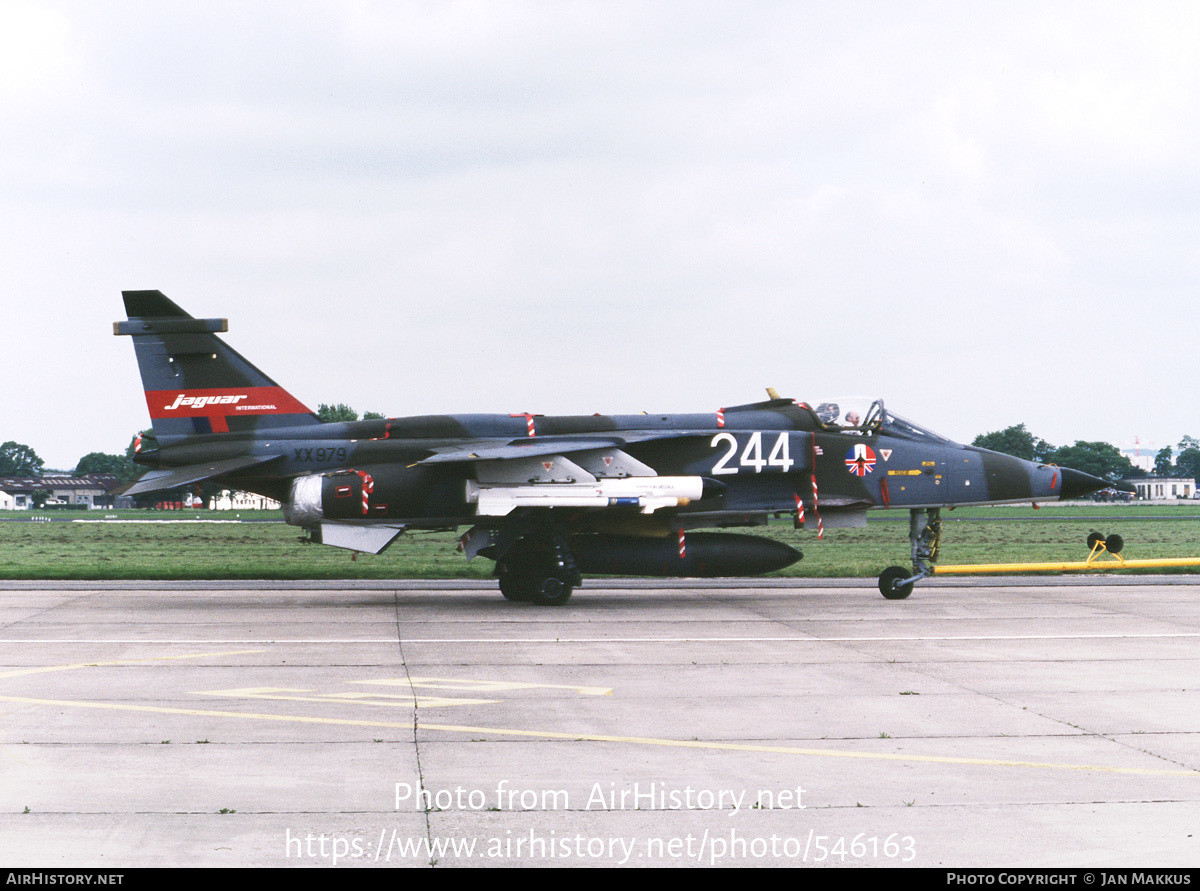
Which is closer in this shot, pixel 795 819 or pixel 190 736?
pixel 795 819

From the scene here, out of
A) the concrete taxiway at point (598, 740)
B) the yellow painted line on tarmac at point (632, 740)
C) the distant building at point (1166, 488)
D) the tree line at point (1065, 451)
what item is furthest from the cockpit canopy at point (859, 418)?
the distant building at point (1166, 488)

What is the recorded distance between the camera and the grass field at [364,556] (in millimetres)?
24062

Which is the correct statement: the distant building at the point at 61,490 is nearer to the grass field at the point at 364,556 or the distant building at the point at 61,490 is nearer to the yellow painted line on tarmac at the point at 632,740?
the grass field at the point at 364,556

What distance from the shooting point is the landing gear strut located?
19031 millimetres

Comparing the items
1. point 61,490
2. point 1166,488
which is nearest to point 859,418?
point 61,490

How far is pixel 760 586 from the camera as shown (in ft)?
71.7

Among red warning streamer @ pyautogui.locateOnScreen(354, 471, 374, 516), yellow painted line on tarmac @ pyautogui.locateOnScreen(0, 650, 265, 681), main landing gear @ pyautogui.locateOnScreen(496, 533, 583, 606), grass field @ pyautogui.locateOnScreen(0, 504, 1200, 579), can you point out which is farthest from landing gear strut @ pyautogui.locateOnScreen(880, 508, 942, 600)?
yellow painted line on tarmac @ pyautogui.locateOnScreen(0, 650, 265, 681)

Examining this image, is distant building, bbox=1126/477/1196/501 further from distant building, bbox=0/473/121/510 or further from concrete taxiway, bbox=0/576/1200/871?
concrete taxiway, bbox=0/576/1200/871

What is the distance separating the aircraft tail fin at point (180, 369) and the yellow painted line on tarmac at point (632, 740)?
10111mm

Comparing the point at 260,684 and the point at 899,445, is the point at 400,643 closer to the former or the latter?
the point at 260,684

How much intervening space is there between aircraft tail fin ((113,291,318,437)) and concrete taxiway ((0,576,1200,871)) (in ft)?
14.5

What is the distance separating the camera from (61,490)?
15300 centimetres

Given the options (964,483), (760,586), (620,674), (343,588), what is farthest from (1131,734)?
(343,588)
